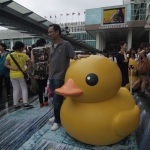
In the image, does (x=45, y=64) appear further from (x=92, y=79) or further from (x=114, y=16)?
(x=114, y=16)

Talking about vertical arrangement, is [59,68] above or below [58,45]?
below

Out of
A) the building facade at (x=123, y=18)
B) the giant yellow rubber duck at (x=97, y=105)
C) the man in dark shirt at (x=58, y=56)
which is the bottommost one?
the giant yellow rubber duck at (x=97, y=105)

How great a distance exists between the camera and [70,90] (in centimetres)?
189

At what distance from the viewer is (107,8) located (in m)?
27.9

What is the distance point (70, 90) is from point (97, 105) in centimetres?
43

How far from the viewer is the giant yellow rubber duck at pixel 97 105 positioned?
1.92m

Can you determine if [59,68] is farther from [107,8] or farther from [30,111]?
[107,8]

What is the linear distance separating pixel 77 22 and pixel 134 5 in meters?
29.2

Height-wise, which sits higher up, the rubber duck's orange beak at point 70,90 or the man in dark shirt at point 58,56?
the man in dark shirt at point 58,56

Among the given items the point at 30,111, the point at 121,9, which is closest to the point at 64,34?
the point at 30,111

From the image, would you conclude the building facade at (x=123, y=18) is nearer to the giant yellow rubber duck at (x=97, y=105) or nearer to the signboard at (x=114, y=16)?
the signboard at (x=114, y=16)

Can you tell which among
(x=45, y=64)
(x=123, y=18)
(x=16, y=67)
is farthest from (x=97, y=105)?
(x=123, y=18)

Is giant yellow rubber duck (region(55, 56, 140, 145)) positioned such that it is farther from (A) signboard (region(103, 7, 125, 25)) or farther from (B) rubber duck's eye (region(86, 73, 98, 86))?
(A) signboard (region(103, 7, 125, 25))

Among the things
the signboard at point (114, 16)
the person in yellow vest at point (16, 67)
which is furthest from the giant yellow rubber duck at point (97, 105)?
the signboard at point (114, 16)
